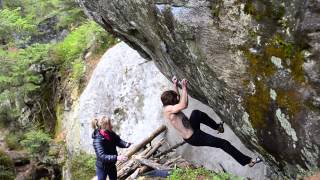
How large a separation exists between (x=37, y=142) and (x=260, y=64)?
39.6ft

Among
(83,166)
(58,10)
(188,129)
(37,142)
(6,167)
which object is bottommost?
(6,167)

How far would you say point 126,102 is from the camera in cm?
1448

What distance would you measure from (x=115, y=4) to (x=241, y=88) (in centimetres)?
365

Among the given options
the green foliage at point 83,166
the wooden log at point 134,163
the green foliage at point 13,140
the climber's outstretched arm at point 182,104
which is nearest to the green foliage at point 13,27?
the green foliage at point 13,140

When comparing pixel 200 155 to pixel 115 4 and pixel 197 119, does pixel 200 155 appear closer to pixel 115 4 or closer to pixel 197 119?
pixel 197 119

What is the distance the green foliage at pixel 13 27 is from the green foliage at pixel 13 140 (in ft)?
13.3

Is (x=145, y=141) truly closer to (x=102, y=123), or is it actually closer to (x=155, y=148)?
(x=155, y=148)

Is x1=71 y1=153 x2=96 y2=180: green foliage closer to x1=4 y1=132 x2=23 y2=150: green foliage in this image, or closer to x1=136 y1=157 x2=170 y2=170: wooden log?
x1=136 y1=157 x2=170 y2=170: wooden log

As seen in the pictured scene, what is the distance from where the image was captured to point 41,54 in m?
17.8

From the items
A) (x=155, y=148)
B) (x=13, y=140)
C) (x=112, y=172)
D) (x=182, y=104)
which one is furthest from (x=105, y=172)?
(x=13, y=140)

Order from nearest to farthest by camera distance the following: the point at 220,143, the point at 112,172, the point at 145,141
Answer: the point at 220,143, the point at 112,172, the point at 145,141

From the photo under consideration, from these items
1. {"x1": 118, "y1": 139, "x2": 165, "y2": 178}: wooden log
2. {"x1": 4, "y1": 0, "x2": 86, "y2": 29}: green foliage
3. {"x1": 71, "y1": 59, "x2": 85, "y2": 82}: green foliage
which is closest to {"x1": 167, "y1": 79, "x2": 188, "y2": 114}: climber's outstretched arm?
{"x1": 118, "y1": 139, "x2": 165, "y2": 178}: wooden log

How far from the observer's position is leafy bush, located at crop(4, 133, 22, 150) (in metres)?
19.5

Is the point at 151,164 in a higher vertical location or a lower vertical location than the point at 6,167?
higher
